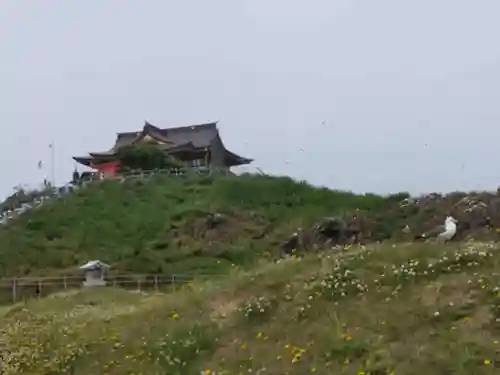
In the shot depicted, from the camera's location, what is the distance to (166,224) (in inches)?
1094

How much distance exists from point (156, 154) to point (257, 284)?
30.4 meters

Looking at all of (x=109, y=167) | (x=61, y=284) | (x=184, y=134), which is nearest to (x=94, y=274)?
(x=61, y=284)

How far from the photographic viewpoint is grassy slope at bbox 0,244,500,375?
5.87 metres

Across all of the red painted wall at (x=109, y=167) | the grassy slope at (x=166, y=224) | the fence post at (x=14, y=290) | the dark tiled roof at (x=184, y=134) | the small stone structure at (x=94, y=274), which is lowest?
the fence post at (x=14, y=290)

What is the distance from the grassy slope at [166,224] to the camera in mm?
24047

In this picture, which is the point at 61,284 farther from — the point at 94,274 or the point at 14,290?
the point at 94,274

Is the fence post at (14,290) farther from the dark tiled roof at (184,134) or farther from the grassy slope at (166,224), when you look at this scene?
the dark tiled roof at (184,134)

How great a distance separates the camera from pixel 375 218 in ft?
84.3

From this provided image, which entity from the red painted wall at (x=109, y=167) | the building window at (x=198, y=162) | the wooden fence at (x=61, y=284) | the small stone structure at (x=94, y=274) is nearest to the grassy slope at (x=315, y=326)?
the small stone structure at (x=94, y=274)

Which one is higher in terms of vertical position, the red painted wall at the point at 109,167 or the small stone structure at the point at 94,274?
the red painted wall at the point at 109,167

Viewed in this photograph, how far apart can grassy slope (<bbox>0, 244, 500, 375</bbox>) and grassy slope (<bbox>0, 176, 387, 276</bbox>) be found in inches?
517

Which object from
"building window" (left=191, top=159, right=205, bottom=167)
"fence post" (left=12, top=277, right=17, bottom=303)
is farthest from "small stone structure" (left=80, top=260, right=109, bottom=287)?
"building window" (left=191, top=159, right=205, bottom=167)

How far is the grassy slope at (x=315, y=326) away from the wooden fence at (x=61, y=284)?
9075 millimetres

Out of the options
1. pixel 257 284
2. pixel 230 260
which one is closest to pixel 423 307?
pixel 257 284
